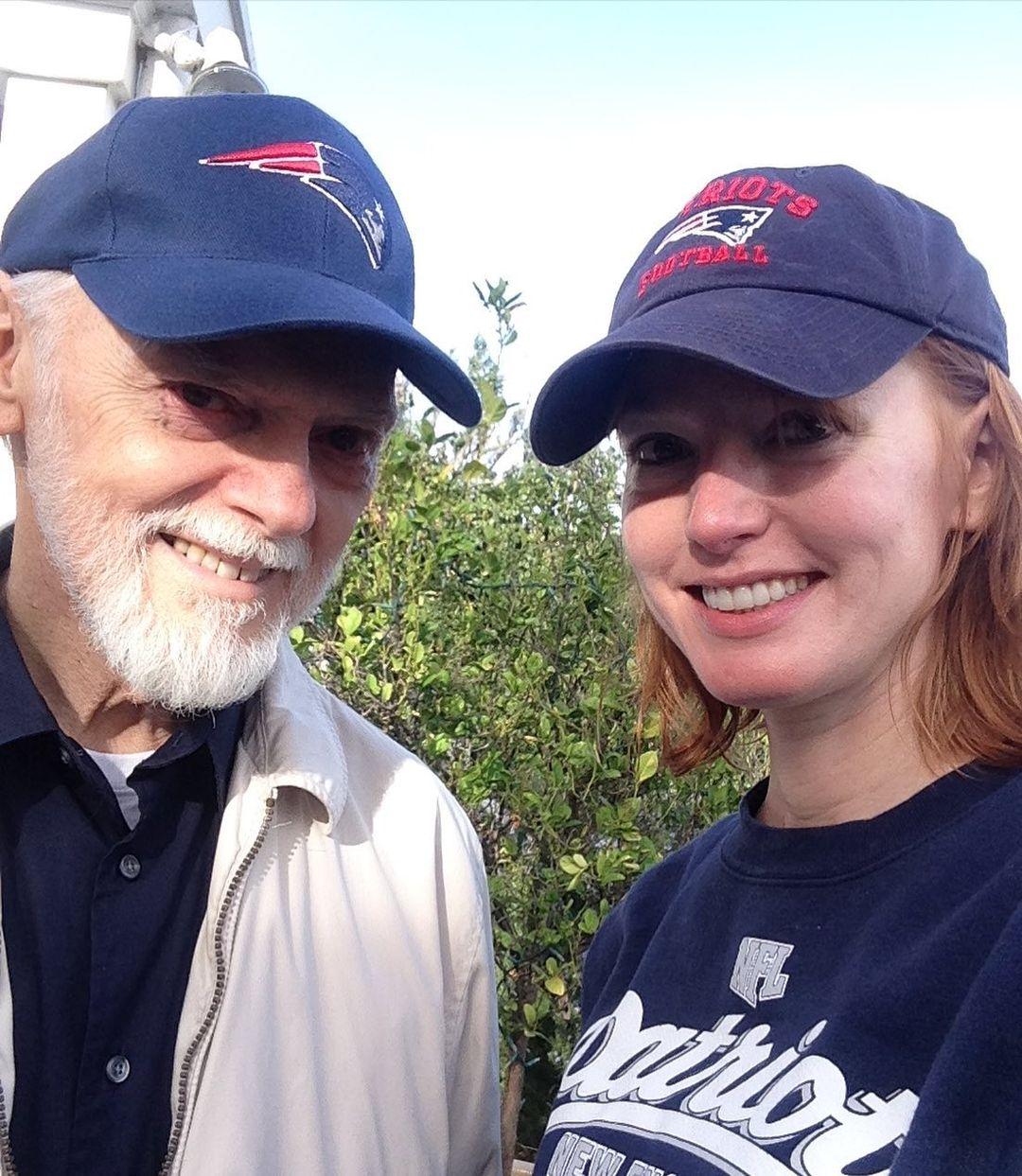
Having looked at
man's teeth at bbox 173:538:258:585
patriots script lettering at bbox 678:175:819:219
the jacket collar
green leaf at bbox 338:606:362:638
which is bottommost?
green leaf at bbox 338:606:362:638

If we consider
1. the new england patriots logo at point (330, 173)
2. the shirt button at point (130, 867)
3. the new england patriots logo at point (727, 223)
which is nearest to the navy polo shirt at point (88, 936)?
the shirt button at point (130, 867)

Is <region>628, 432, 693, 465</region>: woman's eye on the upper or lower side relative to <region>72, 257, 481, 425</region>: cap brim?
lower

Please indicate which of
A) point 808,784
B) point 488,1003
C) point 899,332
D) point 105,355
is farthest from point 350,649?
point 899,332

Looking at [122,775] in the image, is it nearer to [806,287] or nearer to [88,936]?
[88,936]

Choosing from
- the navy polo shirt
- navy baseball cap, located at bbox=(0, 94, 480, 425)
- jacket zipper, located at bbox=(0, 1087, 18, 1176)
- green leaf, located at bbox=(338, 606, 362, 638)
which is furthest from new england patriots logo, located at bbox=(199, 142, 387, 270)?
green leaf, located at bbox=(338, 606, 362, 638)

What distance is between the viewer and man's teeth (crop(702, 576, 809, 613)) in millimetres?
1438

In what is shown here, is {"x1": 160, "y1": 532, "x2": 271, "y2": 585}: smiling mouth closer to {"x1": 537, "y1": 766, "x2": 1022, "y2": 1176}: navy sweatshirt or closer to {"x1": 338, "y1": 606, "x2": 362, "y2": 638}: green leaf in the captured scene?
{"x1": 537, "y1": 766, "x2": 1022, "y2": 1176}: navy sweatshirt

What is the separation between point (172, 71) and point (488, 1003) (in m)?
3.49

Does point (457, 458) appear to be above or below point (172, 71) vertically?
below

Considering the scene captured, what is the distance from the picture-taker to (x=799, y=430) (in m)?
1.42

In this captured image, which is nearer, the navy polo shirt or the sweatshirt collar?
the sweatshirt collar

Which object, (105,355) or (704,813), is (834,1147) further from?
(704,813)

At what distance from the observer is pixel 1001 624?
145cm

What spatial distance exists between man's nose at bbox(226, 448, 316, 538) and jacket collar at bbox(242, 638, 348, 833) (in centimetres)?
37
